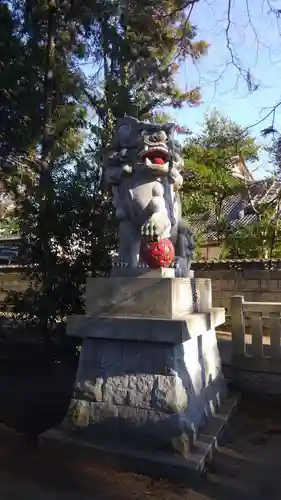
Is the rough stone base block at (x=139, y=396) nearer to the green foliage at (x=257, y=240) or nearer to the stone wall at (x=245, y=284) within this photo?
the stone wall at (x=245, y=284)

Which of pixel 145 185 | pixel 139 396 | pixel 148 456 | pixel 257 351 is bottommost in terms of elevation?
pixel 148 456

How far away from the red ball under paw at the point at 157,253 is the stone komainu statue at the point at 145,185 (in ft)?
0.19

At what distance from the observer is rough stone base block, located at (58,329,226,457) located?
3.21 m

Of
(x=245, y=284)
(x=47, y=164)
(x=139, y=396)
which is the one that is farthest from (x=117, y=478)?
(x=245, y=284)

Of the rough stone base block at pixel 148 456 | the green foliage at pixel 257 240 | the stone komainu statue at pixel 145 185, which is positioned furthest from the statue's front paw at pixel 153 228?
the green foliage at pixel 257 240

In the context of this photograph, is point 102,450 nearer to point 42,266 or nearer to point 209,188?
point 42,266

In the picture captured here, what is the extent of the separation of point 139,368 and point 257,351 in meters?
2.20

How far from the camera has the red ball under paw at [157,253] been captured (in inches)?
139

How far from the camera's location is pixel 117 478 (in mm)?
3088

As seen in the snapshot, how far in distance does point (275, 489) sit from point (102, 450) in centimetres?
127

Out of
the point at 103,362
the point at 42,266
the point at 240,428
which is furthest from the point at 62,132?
the point at 240,428

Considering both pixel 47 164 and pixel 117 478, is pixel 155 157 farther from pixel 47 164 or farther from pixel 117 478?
pixel 47 164

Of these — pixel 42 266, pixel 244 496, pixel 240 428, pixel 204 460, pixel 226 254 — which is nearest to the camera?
pixel 244 496

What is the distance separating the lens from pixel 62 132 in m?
7.41
